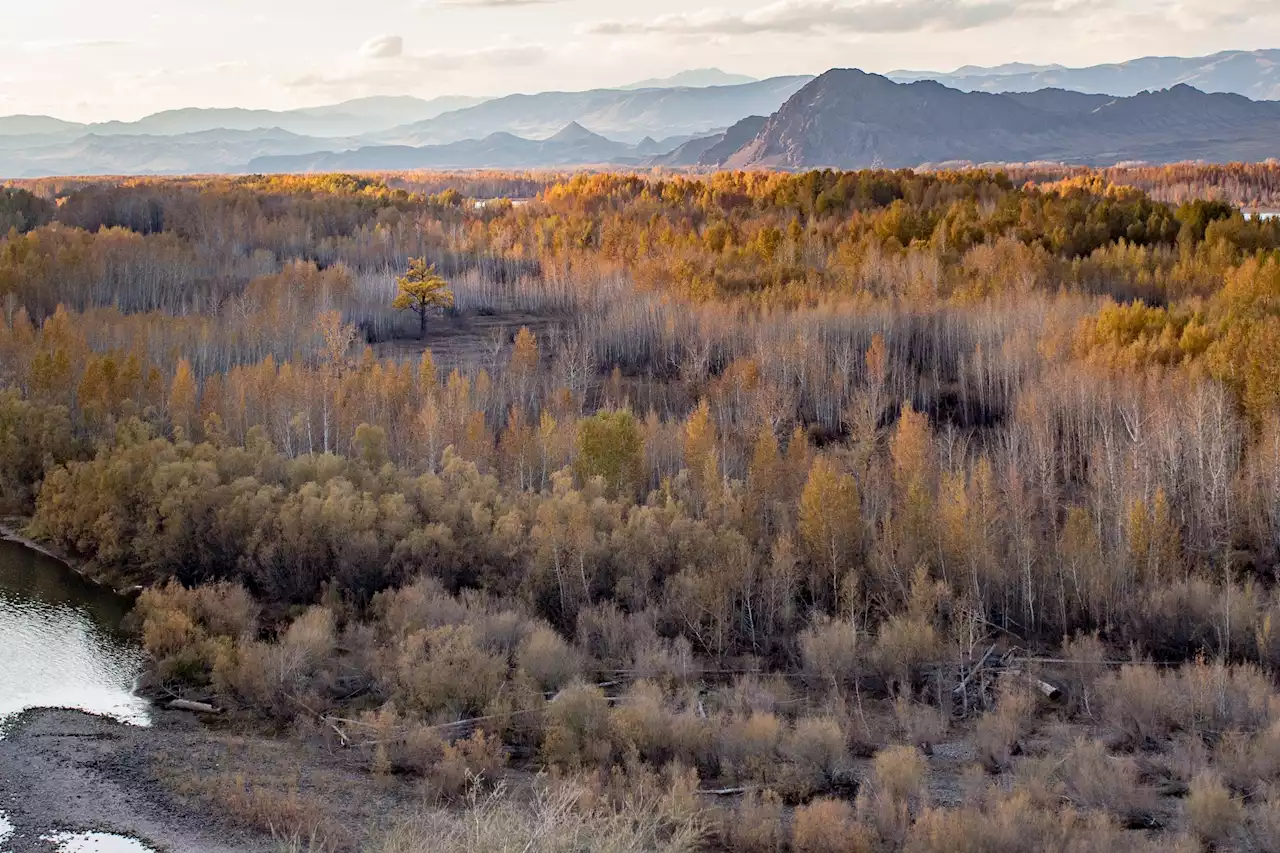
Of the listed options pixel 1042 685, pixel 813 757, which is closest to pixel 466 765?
pixel 813 757

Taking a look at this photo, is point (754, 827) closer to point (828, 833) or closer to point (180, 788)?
point (828, 833)

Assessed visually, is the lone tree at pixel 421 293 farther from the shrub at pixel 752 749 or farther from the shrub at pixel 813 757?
the shrub at pixel 813 757

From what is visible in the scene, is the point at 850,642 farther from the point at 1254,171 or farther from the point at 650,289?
the point at 1254,171

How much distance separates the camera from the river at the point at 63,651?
921 inches

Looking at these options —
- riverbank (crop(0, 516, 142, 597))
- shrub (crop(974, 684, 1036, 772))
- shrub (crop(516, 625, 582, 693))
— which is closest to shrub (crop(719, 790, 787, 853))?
shrub (crop(974, 684, 1036, 772))

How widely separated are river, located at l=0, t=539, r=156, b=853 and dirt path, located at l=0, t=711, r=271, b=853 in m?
0.30

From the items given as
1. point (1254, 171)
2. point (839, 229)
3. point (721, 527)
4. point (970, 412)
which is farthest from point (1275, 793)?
point (1254, 171)

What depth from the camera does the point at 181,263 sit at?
70.6m

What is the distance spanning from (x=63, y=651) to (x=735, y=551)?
47.3ft

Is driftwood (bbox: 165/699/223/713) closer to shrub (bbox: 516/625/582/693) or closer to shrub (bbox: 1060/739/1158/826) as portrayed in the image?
shrub (bbox: 516/625/582/693)

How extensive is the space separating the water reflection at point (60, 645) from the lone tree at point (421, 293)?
31443 millimetres

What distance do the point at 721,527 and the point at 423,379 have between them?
1701 cm

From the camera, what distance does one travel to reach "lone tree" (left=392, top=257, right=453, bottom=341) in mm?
62844

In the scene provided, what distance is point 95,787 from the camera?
808 inches
